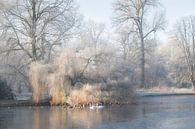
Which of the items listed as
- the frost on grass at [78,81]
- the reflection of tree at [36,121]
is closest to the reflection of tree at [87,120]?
the reflection of tree at [36,121]

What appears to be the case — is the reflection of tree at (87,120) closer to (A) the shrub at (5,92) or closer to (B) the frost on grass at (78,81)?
(B) the frost on grass at (78,81)

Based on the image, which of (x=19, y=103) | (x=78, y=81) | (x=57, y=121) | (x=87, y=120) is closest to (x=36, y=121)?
(x=57, y=121)

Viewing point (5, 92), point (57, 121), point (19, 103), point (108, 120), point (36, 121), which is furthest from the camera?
point (5, 92)

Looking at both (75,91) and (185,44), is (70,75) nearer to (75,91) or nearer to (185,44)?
(75,91)

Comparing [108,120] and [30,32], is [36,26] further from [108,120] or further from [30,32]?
[108,120]

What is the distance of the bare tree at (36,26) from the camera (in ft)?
150

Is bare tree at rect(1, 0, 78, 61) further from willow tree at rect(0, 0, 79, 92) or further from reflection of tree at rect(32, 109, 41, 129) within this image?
reflection of tree at rect(32, 109, 41, 129)

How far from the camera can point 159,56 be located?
8150 centimetres

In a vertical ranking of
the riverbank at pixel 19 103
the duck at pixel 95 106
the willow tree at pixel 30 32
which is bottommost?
the duck at pixel 95 106

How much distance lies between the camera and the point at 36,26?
46.3m

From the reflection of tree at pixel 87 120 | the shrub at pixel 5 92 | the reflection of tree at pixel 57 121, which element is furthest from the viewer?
the shrub at pixel 5 92

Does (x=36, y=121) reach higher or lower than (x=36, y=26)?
lower

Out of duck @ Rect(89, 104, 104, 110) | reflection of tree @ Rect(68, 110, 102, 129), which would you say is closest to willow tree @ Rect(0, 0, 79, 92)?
duck @ Rect(89, 104, 104, 110)

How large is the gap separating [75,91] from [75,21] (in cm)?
1300
